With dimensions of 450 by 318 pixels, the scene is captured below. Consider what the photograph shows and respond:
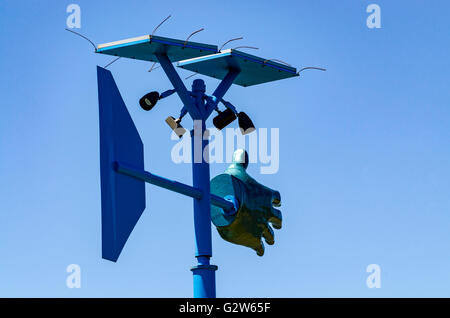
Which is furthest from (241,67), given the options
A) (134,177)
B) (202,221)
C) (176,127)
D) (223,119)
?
(134,177)

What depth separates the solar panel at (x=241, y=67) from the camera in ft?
46.1

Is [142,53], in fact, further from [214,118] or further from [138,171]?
[138,171]

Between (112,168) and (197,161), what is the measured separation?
73.9 inches

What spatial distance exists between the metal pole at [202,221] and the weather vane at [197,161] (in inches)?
0.5

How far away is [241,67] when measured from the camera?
1434cm

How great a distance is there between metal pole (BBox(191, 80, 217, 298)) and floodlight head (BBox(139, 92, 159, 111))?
0.62 metres

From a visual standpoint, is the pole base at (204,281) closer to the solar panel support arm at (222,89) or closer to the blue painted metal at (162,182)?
the blue painted metal at (162,182)

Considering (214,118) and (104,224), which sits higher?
(214,118)

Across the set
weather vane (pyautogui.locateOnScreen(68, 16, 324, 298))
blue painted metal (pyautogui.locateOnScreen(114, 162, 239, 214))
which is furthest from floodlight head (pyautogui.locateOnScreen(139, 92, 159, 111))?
blue painted metal (pyautogui.locateOnScreen(114, 162, 239, 214))

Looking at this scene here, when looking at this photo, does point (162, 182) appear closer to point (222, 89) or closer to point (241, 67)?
point (222, 89)

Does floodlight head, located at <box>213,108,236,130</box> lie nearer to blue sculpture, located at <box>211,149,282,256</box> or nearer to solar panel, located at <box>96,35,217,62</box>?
blue sculpture, located at <box>211,149,282,256</box>

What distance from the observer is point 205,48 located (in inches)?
531
